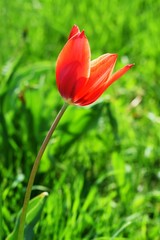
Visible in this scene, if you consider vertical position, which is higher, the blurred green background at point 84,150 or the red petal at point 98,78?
the red petal at point 98,78

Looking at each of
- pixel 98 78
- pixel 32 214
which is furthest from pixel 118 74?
pixel 32 214

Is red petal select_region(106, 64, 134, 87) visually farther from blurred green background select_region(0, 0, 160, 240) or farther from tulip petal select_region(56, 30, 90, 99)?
blurred green background select_region(0, 0, 160, 240)

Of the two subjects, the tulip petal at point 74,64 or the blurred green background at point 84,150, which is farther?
the blurred green background at point 84,150

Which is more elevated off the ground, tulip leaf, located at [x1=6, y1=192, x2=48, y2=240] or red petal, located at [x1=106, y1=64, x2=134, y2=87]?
red petal, located at [x1=106, y1=64, x2=134, y2=87]

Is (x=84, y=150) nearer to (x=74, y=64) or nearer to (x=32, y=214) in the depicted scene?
(x=32, y=214)

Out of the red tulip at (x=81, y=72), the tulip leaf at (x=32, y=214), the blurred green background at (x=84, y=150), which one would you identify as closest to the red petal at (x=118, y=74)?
the red tulip at (x=81, y=72)

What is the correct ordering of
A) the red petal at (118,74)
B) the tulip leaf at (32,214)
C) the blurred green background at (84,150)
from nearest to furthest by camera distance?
the red petal at (118,74) < the tulip leaf at (32,214) < the blurred green background at (84,150)

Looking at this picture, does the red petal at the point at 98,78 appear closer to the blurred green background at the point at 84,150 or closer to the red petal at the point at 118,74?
the red petal at the point at 118,74

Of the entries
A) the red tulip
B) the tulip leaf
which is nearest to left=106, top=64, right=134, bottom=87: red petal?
the red tulip
